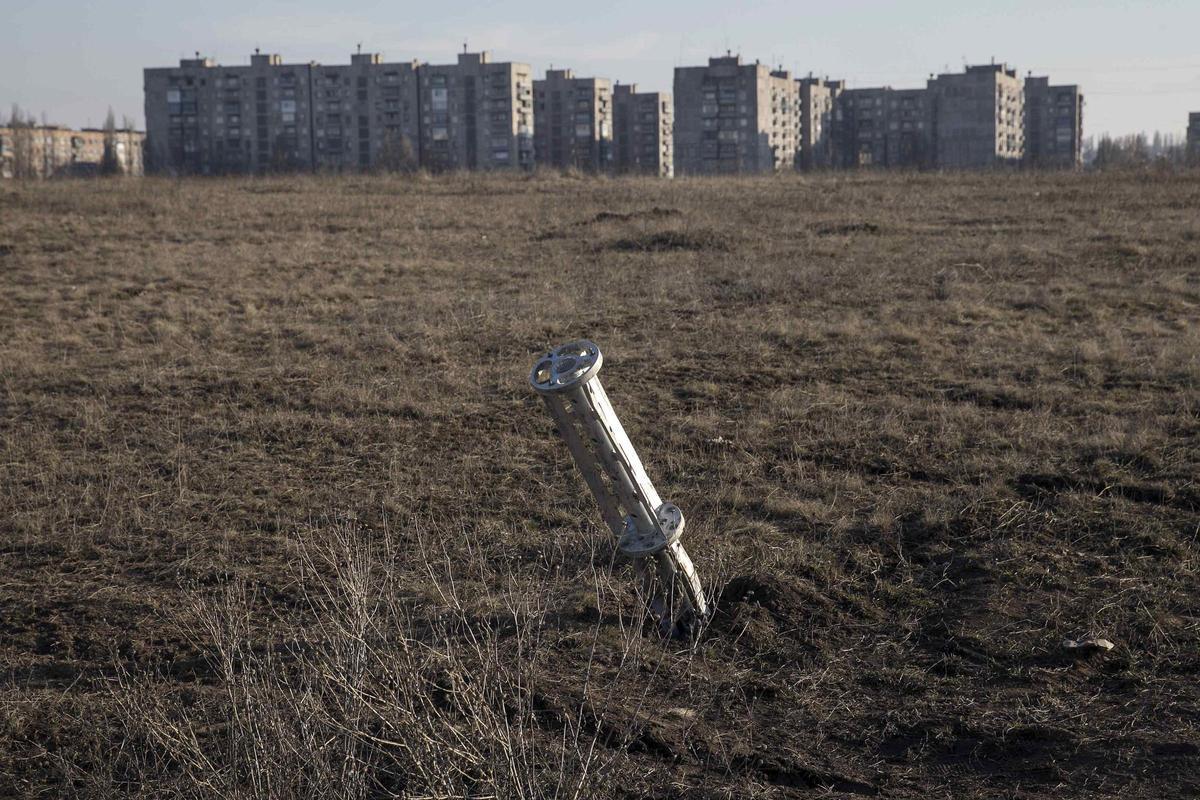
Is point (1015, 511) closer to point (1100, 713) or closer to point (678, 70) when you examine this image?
point (1100, 713)

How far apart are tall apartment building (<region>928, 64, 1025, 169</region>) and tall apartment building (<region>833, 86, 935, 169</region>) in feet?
9.84

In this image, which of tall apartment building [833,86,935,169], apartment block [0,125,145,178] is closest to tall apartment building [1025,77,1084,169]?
tall apartment building [833,86,935,169]

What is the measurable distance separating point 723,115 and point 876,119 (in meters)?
17.0

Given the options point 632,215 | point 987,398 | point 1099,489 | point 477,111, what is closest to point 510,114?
point 477,111

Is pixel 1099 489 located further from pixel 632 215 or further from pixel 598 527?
pixel 632 215

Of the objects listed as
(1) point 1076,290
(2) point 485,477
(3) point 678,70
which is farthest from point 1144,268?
(3) point 678,70

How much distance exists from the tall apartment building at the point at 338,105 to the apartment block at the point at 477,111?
69 millimetres

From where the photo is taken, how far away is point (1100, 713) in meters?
3.78

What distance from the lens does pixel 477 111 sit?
80375 millimetres

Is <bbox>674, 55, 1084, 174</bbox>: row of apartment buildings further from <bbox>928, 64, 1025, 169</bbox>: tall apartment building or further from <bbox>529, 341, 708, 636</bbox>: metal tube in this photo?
<bbox>529, 341, 708, 636</bbox>: metal tube

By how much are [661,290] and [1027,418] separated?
200 inches

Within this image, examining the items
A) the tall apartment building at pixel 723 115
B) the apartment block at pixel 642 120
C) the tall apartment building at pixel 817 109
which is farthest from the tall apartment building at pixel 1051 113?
the apartment block at pixel 642 120

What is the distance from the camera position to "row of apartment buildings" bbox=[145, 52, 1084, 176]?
2884 inches

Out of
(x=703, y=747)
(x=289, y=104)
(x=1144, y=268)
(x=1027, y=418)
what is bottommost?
(x=703, y=747)
